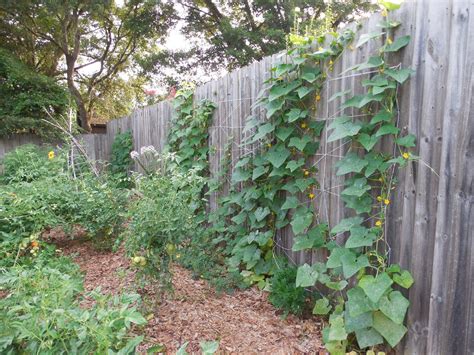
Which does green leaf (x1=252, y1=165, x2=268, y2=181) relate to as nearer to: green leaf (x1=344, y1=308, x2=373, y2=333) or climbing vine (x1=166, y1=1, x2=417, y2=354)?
climbing vine (x1=166, y1=1, x2=417, y2=354)

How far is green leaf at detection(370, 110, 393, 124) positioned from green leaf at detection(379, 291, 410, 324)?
0.91 meters

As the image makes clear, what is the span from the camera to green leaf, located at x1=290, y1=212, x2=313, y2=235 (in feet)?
7.68

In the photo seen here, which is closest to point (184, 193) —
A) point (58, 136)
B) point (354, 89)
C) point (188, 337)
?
point (188, 337)

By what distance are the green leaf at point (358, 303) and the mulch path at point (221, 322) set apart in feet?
1.39

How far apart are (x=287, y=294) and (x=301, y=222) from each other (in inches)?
20.5

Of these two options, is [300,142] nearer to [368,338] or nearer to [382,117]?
[382,117]

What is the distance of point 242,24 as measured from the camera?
10797mm

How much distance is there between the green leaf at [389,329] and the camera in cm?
169

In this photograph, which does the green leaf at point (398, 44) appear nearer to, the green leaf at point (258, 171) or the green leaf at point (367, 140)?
the green leaf at point (367, 140)

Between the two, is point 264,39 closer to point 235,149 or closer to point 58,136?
point 58,136

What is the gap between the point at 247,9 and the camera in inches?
423

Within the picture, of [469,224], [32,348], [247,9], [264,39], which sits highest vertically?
[247,9]

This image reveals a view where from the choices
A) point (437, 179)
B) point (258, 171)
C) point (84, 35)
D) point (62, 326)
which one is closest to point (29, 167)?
Answer: point (258, 171)

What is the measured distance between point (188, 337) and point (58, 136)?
22.6 ft
